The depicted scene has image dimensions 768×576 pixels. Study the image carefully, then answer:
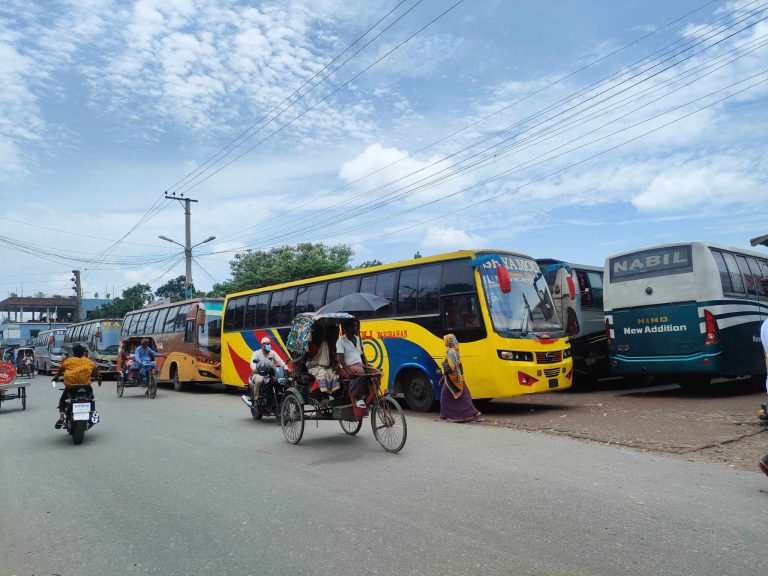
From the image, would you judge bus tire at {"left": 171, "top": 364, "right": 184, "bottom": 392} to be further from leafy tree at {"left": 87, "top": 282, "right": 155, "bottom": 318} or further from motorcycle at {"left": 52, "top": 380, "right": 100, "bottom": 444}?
leafy tree at {"left": 87, "top": 282, "right": 155, "bottom": 318}

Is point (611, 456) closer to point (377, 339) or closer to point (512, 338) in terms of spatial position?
point (512, 338)

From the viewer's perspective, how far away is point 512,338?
1048 centimetres

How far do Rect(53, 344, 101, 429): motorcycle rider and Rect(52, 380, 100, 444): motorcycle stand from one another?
0.06 m

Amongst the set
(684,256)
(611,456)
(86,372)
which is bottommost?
(611,456)

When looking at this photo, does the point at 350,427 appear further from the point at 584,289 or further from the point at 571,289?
the point at 584,289

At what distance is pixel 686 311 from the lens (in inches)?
459

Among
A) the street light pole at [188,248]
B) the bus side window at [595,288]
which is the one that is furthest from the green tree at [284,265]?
the bus side window at [595,288]

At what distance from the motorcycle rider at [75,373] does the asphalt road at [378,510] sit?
95 centimetres

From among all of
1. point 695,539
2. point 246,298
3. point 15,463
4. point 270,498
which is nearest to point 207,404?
point 246,298

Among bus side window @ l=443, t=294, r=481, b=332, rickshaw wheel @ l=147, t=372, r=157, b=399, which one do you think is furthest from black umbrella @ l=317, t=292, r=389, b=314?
rickshaw wheel @ l=147, t=372, r=157, b=399

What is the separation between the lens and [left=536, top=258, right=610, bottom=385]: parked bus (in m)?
14.9

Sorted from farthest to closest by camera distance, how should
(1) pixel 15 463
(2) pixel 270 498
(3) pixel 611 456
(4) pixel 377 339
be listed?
(4) pixel 377 339 < (1) pixel 15 463 < (3) pixel 611 456 < (2) pixel 270 498

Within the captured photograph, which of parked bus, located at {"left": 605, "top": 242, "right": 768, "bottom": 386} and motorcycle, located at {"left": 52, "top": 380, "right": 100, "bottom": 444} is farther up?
parked bus, located at {"left": 605, "top": 242, "right": 768, "bottom": 386}

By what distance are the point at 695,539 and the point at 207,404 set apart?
12.6 m
